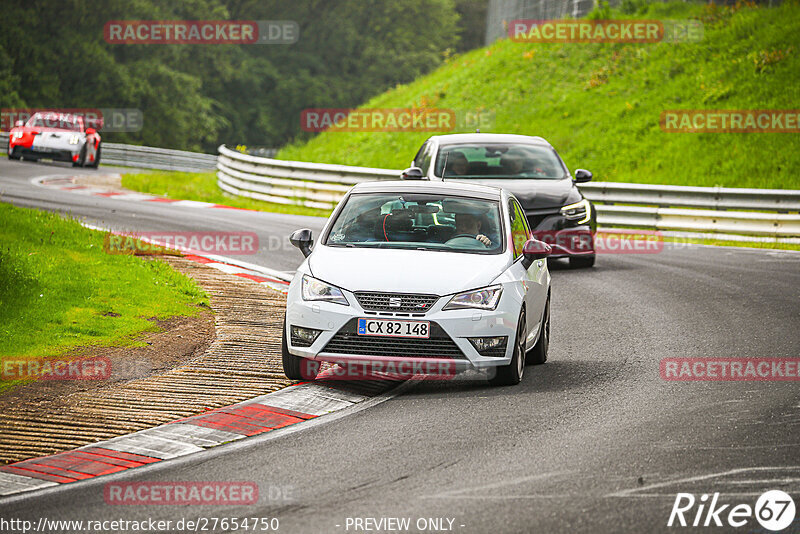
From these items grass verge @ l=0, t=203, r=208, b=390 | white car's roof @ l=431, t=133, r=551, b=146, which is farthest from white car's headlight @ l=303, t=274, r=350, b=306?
white car's roof @ l=431, t=133, r=551, b=146

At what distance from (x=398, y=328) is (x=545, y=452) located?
1874 mm

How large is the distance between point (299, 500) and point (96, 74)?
178ft

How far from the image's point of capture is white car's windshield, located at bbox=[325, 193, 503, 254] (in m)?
9.62

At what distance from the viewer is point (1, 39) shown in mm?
52594

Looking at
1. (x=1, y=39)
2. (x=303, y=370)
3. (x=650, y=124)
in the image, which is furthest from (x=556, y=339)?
(x=1, y=39)

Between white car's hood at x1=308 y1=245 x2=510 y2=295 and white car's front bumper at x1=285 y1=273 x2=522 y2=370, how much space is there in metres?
0.16

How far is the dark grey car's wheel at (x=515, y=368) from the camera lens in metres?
8.97

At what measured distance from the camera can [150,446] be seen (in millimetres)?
7238

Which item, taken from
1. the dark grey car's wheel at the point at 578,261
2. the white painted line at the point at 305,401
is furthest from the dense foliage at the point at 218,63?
the white painted line at the point at 305,401

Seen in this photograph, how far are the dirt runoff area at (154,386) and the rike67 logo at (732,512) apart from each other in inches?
143
